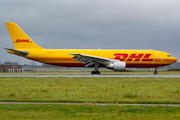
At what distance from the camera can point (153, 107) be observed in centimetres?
922

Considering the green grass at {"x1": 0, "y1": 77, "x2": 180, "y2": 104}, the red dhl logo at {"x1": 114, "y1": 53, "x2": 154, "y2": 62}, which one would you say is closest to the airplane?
the red dhl logo at {"x1": 114, "y1": 53, "x2": 154, "y2": 62}

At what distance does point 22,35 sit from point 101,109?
3246 centimetres

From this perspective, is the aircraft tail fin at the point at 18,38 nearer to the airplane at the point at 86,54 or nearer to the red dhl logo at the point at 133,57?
the airplane at the point at 86,54

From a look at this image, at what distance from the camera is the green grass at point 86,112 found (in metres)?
7.85

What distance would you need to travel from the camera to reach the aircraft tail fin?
38.2 m

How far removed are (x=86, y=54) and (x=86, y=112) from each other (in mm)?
28918

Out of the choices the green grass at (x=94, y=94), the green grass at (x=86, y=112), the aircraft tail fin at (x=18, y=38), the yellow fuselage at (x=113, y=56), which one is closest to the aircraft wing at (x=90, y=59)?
the yellow fuselage at (x=113, y=56)

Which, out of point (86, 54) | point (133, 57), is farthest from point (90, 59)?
point (133, 57)

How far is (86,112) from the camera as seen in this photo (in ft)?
28.0

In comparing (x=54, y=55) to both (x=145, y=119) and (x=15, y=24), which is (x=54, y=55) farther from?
(x=145, y=119)

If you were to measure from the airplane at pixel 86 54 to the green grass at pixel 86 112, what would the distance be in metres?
25.9

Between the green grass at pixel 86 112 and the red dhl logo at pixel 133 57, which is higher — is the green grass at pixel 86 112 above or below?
below

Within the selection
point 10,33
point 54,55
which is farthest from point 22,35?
point 54,55

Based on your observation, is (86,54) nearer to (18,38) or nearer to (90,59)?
(90,59)
